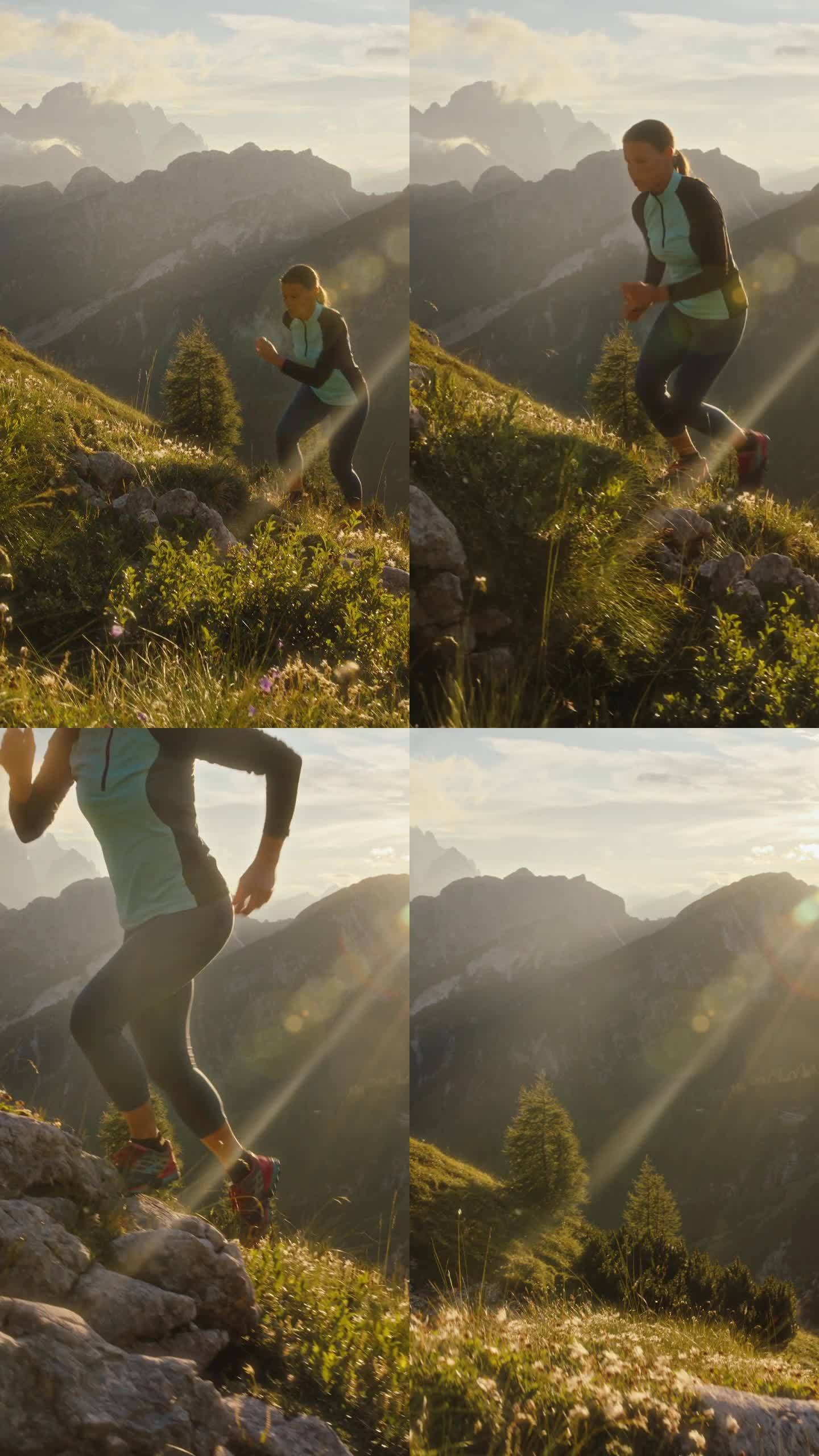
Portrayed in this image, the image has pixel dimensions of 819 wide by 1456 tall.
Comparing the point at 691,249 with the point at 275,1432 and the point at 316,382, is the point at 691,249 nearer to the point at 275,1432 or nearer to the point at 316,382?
the point at 316,382

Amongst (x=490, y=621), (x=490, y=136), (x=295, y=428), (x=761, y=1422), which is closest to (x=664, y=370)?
(x=490, y=136)

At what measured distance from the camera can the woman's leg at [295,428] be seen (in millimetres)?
6023

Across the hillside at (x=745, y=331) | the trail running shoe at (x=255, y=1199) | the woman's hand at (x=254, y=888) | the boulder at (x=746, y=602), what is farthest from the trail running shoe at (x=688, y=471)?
the trail running shoe at (x=255, y=1199)

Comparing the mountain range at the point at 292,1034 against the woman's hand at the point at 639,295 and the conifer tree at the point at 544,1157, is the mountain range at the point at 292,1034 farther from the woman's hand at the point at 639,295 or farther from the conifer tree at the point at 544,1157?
the woman's hand at the point at 639,295

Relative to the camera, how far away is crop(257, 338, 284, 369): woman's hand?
5.93 meters

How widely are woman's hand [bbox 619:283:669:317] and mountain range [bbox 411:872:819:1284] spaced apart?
3629 mm

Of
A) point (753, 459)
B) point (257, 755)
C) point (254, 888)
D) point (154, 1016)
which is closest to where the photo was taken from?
point (154, 1016)

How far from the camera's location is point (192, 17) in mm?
5957

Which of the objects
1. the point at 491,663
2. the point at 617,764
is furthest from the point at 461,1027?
the point at 491,663

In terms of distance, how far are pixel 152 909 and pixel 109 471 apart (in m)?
2.69

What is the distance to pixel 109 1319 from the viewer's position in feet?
15.5

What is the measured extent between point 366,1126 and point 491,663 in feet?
9.86

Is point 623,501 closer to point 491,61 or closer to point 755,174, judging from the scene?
point 755,174

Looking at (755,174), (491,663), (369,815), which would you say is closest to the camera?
(491,663)
